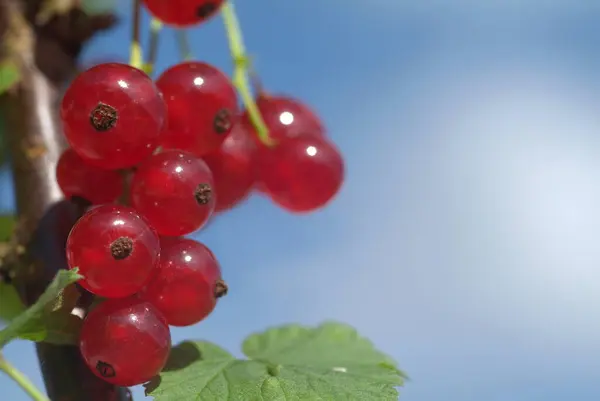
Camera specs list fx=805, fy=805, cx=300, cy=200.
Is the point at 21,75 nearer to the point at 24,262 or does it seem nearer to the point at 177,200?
the point at 24,262

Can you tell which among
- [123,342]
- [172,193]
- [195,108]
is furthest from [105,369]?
[195,108]

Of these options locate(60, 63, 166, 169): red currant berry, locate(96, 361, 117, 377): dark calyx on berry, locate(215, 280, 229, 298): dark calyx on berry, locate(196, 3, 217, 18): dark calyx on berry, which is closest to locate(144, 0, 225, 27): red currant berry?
locate(196, 3, 217, 18): dark calyx on berry

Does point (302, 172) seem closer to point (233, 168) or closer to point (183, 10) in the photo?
point (233, 168)

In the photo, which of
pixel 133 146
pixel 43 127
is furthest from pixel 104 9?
pixel 133 146

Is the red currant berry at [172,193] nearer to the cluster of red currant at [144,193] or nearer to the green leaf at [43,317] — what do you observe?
the cluster of red currant at [144,193]

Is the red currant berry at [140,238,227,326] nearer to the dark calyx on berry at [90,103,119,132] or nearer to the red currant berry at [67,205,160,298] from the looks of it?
the red currant berry at [67,205,160,298]

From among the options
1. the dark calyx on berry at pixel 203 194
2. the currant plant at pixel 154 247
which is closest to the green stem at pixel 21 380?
the currant plant at pixel 154 247
